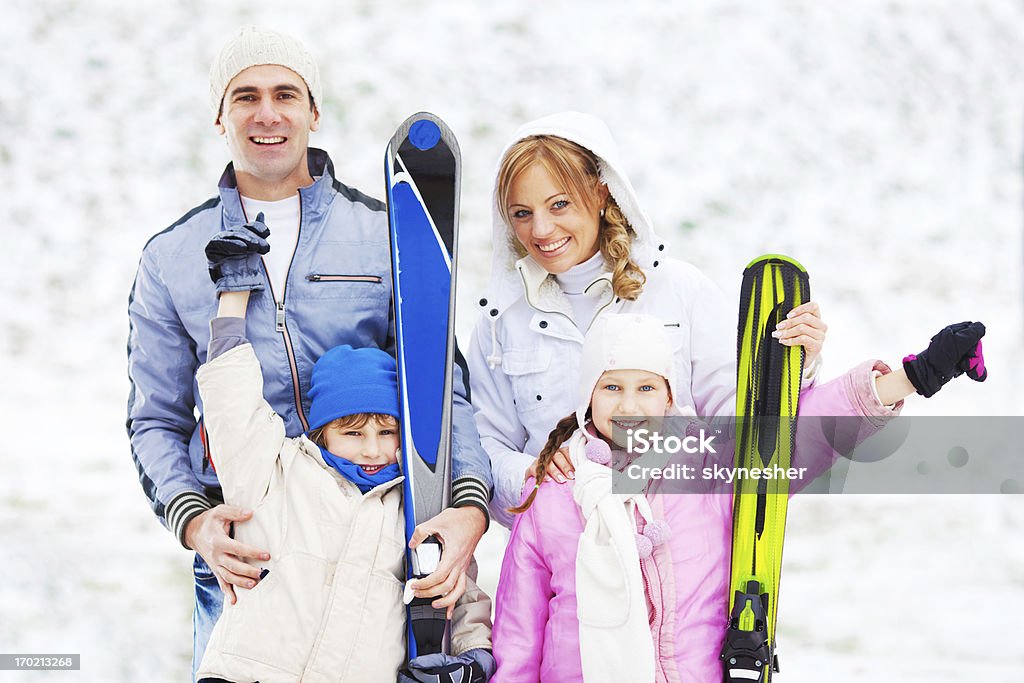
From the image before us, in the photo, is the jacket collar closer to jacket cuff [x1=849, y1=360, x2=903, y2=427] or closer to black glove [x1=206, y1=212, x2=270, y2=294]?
black glove [x1=206, y1=212, x2=270, y2=294]

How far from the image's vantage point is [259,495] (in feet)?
6.15

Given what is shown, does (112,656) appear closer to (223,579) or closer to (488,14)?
(223,579)

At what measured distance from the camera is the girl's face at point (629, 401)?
6.21ft

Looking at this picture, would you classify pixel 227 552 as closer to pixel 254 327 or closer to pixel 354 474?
pixel 354 474

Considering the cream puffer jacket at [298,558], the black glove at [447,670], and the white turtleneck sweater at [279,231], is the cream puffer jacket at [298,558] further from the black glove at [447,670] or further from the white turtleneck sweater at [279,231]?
the white turtleneck sweater at [279,231]

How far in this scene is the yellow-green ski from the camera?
1.84 meters

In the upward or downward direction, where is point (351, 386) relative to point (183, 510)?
upward

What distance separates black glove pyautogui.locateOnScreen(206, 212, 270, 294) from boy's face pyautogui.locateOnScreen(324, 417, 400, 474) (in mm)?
329

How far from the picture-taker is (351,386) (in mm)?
1944

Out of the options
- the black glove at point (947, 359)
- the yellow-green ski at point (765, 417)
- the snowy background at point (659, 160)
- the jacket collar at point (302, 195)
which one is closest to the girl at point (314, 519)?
A: the jacket collar at point (302, 195)

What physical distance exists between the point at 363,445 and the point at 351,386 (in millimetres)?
116

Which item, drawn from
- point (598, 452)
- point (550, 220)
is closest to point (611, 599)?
point (598, 452)

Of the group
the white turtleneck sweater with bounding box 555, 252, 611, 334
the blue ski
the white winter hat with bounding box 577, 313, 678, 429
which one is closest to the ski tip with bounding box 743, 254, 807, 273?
the white winter hat with bounding box 577, 313, 678, 429

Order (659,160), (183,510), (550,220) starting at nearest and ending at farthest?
(183,510)
(550,220)
(659,160)
